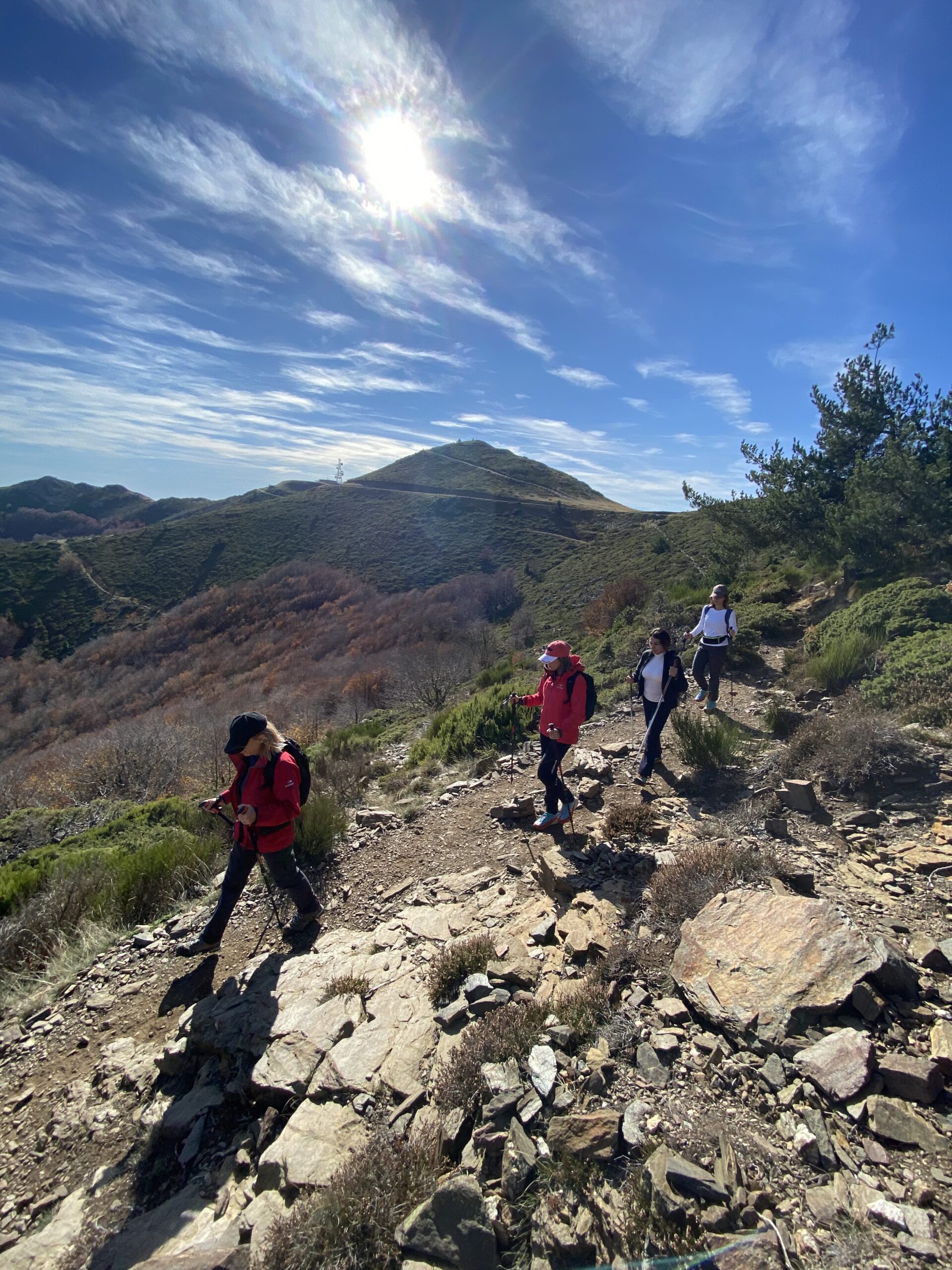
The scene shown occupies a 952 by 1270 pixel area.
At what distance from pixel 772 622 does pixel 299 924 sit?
10.3m

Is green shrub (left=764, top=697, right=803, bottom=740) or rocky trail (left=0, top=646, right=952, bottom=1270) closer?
rocky trail (left=0, top=646, right=952, bottom=1270)

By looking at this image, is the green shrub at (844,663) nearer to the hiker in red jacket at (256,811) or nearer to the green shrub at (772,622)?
the green shrub at (772,622)

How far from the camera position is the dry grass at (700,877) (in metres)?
3.47

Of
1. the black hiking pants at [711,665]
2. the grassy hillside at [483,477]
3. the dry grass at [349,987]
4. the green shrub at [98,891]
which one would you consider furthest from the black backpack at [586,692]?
the grassy hillside at [483,477]

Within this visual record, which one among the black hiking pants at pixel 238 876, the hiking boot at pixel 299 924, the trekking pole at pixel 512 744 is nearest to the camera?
the black hiking pants at pixel 238 876

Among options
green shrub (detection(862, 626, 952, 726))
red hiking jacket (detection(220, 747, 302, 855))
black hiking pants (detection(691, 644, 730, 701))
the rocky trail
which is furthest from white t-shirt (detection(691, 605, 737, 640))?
red hiking jacket (detection(220, 747, 302, 855))

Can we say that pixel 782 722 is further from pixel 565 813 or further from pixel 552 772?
pixel 552 772

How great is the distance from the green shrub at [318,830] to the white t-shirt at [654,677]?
3673 millimetres

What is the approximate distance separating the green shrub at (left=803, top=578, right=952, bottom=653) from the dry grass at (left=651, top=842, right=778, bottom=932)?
17.9ft

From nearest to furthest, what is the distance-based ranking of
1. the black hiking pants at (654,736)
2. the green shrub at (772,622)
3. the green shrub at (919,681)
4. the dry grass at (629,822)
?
the dry grass at (629,822), the green shrub at (919,681), the black hiking pants at (654,736), the green shrub at (772,622)

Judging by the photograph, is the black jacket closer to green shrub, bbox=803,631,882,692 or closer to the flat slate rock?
green shrub, bbox=803,631,882,692

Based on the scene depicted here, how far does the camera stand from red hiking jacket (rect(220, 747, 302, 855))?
395 centimetres

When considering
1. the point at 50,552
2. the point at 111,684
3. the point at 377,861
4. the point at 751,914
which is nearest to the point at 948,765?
the point at 751,914

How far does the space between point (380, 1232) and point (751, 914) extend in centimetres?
227
